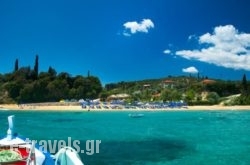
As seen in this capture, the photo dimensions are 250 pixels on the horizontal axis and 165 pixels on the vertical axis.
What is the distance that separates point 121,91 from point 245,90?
143 ft

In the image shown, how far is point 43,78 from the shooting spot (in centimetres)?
11738

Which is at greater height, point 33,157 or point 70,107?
point 70,107

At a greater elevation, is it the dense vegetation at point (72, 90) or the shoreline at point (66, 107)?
the dense vegetation at point (72, 90)

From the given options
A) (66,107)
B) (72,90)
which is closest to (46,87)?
(72,90)

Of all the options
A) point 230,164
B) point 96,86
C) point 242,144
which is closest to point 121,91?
point 96,86

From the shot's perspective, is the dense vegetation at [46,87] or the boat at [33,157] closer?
the boat at [33,157]

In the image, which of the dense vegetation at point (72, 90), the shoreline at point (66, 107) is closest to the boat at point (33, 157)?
the shoreline at point (66, 107)

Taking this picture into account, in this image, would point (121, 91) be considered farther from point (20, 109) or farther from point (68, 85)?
point (20, 109)

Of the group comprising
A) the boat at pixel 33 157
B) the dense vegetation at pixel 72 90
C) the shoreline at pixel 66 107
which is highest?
the dense vegetation at pixel 72 90

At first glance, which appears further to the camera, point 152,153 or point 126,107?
point 126,107

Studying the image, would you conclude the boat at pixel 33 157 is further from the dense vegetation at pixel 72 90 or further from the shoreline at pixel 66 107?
the dense vegetation at pixel 72 90

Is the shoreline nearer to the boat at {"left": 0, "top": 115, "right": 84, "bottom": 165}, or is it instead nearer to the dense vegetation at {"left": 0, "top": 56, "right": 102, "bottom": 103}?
the dense vegetation at {"left": 0, "top": 56, "right": 102, "bottom": 103}

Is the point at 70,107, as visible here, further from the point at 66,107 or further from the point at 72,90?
the point at 72,90


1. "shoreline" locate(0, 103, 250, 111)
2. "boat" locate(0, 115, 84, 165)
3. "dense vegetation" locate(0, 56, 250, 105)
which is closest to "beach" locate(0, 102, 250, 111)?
"shoreline" locate(0, 103, 250, 111)
